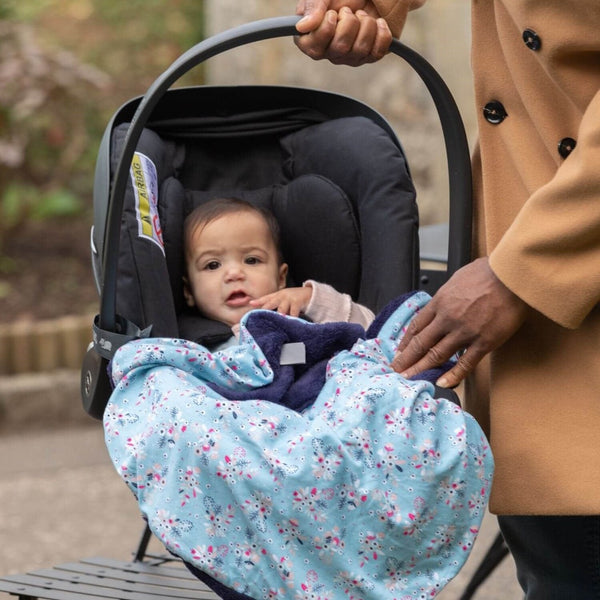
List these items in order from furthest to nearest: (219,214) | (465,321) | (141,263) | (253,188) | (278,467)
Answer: (253,188), (219,214), (141,263), (465,321), (278,467)

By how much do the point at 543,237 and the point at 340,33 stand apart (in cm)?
55

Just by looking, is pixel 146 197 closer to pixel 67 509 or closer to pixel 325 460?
pixel 325 460

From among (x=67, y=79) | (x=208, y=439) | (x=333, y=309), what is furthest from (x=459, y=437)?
(x=67, y=79)

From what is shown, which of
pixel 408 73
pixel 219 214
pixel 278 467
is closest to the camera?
pixel 278 467

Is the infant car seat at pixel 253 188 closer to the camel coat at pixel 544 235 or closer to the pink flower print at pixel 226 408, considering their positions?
the camel coat at pixel 544 235

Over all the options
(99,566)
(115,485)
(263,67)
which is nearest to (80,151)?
(263,67)

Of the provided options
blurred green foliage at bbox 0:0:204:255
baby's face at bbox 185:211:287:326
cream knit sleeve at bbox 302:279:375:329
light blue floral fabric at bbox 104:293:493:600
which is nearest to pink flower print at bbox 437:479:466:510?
light blue floral fabric at bbox 104:293:493:600

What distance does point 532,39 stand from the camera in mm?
1669

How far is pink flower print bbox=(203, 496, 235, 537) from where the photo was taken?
5.36 feet

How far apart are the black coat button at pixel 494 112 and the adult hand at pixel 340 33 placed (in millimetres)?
234

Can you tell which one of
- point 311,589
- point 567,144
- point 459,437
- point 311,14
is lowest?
point 311,589

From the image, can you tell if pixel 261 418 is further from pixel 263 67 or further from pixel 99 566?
pixel 263 67

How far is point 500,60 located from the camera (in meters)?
1.84

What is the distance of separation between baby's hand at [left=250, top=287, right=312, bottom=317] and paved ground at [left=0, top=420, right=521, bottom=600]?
159 centimetres
